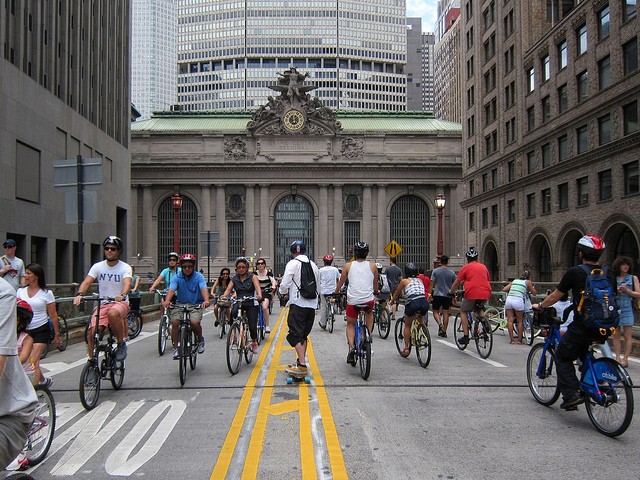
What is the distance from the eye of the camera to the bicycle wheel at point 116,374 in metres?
8.64

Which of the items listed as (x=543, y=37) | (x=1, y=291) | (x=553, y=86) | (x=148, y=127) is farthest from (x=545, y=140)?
(x=148, y=127)

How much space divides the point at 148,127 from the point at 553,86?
47.2 m

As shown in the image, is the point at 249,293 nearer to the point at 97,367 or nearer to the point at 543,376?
the point at 97,367

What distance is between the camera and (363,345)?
981 cm

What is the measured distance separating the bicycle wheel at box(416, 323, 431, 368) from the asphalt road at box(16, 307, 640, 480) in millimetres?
292

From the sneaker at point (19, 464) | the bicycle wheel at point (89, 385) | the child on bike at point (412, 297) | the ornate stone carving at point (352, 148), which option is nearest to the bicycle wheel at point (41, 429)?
the sneaker at point (19, 464)

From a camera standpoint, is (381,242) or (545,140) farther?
(381,242)

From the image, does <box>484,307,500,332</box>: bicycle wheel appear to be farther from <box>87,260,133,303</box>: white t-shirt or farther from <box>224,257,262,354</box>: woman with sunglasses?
<box>87,260,133,303</box>: white t-shirt

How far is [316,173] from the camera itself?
6756cm

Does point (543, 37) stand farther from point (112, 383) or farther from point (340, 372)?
point (112, 383)

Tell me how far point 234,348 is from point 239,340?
0.22m

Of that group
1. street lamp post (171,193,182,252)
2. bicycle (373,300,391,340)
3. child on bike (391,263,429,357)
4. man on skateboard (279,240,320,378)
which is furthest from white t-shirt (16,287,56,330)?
street lamp post (171,193,182,252)

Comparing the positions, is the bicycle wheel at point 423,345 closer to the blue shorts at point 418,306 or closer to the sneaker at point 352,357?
the blue shorts at point 418,306

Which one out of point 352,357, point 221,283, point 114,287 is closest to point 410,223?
point 221,283
